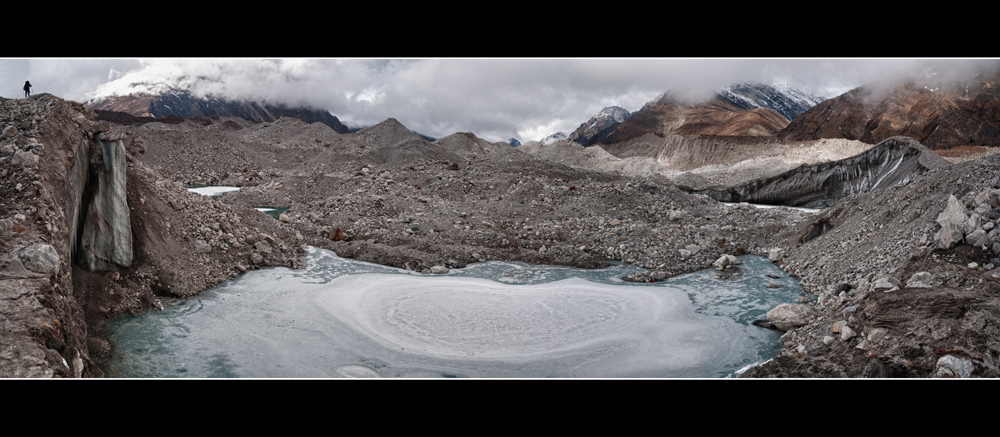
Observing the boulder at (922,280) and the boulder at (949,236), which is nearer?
the boulder at (922,280)

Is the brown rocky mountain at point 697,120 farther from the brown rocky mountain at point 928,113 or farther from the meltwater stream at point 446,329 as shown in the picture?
the meltwater stream at point 446,329

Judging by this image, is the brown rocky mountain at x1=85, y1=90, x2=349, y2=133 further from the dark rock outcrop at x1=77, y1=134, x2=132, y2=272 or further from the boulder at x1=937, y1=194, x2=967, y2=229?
the boulder at x1=937, y1=194, x2=967, y2=229

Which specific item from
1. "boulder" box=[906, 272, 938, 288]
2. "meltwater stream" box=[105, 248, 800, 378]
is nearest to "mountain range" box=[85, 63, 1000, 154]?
"meltwater stream" box=[105, 248, 800, 378]

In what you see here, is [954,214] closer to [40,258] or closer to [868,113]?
[40,258]

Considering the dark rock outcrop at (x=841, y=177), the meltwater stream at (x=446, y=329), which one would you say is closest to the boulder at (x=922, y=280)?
the meltwater stream at (x=446, y=329)

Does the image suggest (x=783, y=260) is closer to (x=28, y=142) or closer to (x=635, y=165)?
(x=28, y=142)
